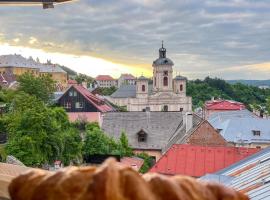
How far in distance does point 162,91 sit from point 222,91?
1093cm

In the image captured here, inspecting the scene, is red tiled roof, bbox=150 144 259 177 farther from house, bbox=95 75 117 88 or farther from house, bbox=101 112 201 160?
house, bbox=95 75 117 88

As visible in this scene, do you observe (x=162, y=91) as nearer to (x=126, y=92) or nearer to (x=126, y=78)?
(x=126, y=92)

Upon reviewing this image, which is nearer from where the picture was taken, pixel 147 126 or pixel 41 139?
pixel 41 139

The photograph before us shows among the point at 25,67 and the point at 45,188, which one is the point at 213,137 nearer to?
the point at 45,188

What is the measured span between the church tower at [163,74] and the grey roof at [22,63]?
500 inches

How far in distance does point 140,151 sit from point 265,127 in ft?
13.6

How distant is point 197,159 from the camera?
8.43 metres

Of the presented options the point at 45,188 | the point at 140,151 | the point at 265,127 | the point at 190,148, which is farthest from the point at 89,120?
the point at 45,188

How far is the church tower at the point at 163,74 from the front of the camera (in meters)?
32.0

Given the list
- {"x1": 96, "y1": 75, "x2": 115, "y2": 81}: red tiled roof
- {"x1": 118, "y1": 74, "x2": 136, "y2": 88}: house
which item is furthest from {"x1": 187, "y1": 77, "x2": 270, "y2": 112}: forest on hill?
{"x1": 96, "y1": 75, "x2": 115, "y2": 81}: red tiled roof

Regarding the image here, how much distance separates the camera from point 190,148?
28.7ft

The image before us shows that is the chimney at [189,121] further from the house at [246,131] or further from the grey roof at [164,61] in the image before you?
the grey roof at [164,61]

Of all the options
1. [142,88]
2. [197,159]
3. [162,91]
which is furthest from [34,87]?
[197,159]

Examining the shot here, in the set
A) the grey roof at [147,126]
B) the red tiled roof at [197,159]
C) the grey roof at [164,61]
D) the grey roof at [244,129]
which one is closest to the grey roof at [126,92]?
the grey roof at [164,61]
